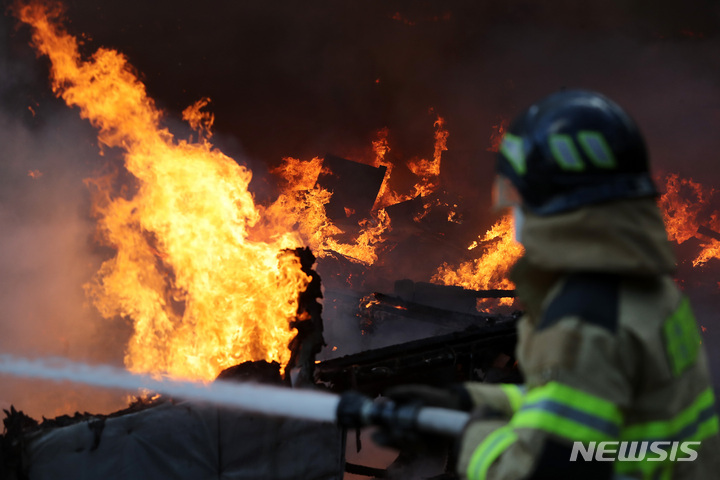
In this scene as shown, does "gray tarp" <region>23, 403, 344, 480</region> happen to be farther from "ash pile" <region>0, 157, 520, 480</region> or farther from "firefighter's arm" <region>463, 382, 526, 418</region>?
"firefighter's arm" <region>463, 382, 526, 418</region>

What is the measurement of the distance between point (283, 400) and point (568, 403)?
3964 millimetres

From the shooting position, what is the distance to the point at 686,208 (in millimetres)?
16766

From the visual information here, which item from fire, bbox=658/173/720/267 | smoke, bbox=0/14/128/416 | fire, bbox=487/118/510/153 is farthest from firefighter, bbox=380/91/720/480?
fire, bbox=658/173/720/267

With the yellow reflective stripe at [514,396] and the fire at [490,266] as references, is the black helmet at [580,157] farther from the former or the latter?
the fire at [490,266]

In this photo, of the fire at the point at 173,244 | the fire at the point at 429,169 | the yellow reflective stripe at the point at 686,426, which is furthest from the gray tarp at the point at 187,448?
the fire at the point at 429,169

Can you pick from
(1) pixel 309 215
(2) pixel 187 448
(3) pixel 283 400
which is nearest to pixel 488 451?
(3) pixel 283 400

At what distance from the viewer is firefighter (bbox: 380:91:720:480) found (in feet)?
4.07

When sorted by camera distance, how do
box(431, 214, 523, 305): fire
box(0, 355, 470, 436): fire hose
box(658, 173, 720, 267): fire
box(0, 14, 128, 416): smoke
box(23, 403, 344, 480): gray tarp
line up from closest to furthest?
1. box(0, 355, 470, 436): fire hose
2. box(23, 403, 344, 480): gray tarp
3. box(0, 14, 128, 416): smoke
4. box(431, 214, 523, 305): fire
5. box(658, 173, 720, 267): fire

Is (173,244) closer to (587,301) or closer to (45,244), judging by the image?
(45,244)

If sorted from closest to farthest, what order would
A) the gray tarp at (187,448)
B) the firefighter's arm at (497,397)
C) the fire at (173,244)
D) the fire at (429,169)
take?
1. the firefighter's arm at (497,397)
2. the gray tarp at (187,448)
3. the fire at (173,244)
4. the fire at (429,169)

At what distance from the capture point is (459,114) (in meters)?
17.9

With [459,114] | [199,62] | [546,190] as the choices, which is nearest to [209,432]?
[546,190]

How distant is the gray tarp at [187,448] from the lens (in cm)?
393

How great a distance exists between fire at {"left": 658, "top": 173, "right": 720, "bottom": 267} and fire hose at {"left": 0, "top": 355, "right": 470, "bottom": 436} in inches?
635
